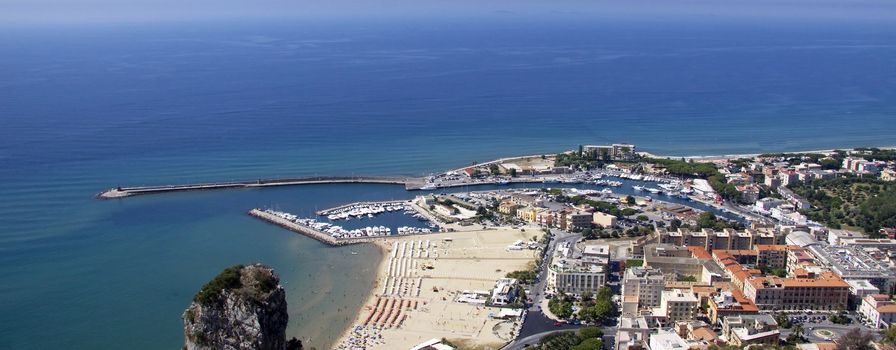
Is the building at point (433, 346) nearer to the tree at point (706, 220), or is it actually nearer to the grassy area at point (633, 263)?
the grassy area at point (633, 263)

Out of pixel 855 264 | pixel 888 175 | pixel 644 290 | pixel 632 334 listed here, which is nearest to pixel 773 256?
pixel 855 264

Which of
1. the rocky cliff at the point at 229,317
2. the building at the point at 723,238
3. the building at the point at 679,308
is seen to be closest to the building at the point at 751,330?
the building at the point at 679,308

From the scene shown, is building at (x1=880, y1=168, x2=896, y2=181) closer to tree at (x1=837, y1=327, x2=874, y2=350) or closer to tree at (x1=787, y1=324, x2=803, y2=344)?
tree at (x1=787, y1=324, x2=803, y2=344)

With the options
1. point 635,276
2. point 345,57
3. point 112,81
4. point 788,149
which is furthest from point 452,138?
point 345,57

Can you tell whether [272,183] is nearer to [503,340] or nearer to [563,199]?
[563,199]

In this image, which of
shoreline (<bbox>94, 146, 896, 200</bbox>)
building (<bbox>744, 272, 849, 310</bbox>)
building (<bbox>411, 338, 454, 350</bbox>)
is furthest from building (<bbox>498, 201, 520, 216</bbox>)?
building (<bbox>411, 338, 454, 350</bbox>)

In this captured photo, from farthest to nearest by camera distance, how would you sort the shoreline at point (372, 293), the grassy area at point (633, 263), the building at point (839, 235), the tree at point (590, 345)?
the building at point (839, 235)
the grassy area at point (633, 263)
the shoreline at point (372, 293)
the tree at point (590, 345)

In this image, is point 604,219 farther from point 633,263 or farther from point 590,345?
point 590,345
